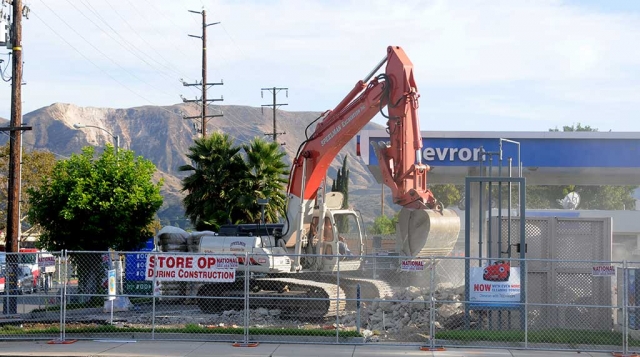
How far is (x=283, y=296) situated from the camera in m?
21.8

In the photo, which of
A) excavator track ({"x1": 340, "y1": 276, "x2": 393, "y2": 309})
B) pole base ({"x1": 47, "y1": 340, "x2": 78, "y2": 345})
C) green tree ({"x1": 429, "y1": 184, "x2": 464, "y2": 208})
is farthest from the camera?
green tree ({"x1": 429, "y1": 184, "x2": 464, "y2": 208})

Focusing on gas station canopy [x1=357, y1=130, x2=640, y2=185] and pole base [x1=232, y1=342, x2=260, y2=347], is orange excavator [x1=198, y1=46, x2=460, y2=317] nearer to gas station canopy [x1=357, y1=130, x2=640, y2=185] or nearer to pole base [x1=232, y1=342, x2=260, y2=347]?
pole base [x1=232, y1=342, x2=260, y2=347]

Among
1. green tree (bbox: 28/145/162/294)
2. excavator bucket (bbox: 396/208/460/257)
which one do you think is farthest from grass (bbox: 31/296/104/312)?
excavator bucket (bbox: 396/208/460/257)

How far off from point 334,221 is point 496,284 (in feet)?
20.1

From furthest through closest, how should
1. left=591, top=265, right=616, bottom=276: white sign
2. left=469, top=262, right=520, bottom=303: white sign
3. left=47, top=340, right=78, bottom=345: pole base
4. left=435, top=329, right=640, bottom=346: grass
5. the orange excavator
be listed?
the orange excavator, left=47, top=340, right=78, bottom=345: pole base, left=469, top=262, right=520, bottom=303: white sign, left=435, top=329, right=640, bottom=346: grass, left=591, top=265, right=616, bottom=276: white sign

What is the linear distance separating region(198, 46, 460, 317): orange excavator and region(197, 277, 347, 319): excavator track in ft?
0.08

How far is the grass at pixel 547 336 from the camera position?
55.4ft

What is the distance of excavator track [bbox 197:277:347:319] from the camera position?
2139 centimetres

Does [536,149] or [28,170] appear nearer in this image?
[536,149]

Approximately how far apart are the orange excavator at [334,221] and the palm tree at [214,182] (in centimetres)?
872

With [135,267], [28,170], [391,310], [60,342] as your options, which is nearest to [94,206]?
[135,267]

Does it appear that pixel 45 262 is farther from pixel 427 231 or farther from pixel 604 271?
pixel 604 271

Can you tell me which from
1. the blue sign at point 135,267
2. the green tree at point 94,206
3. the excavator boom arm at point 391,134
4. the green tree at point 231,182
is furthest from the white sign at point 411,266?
the green tree at point 231,182

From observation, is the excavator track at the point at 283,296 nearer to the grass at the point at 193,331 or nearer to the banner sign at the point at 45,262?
the grass at the point at 193,331
